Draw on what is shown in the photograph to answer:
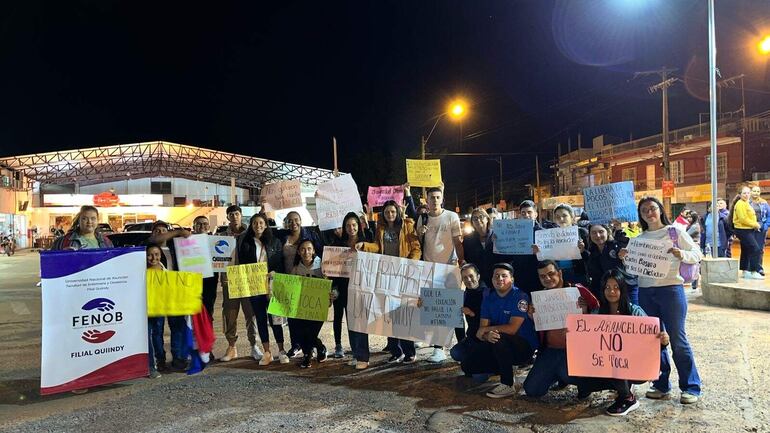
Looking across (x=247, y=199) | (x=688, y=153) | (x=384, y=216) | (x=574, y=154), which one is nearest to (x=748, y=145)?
(x=688, y=153)

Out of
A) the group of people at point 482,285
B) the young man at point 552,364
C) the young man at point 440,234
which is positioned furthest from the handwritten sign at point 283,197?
the young man at point 552,364

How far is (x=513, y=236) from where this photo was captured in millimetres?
5727

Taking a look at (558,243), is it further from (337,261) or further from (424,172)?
(424,172)

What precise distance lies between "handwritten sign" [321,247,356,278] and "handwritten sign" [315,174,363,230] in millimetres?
1498

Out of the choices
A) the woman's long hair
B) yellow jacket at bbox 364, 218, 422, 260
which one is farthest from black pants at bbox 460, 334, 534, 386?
yellow jacket at bbox 364, 218, 422, 260

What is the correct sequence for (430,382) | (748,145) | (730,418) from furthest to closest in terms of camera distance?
(748,145) < (430,382) < (730,418)

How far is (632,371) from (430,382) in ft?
6.37

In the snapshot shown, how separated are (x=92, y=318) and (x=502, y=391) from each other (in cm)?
412

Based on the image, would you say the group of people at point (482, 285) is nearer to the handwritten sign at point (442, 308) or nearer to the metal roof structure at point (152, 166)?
the handwritten sign at point (442, 308)

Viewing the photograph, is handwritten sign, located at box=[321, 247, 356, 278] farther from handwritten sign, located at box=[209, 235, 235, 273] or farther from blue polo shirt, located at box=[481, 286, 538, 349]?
blue polo shirt, located at box=[481, 286, 538, 349]

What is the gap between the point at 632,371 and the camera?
4.34 m

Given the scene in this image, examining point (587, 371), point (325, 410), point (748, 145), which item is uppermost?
point (748, 145)

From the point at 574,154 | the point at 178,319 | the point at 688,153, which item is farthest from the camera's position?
the point at 574,154

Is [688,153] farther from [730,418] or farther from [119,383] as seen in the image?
[119,383]
